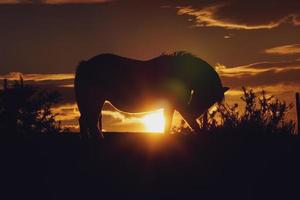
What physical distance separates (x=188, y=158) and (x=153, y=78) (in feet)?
10.2

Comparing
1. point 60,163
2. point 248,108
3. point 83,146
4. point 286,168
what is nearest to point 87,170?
point 60,163

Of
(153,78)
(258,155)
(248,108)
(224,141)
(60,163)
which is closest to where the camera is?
(60,163)

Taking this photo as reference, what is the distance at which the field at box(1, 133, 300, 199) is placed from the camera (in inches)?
315

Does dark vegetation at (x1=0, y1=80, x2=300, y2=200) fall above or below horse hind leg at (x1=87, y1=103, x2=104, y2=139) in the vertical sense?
below

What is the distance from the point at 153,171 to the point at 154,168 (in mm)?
107

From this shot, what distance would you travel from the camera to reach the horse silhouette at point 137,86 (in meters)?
11.5

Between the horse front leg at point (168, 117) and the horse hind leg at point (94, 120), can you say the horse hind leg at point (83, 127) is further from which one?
the horse front leg at point (168, 117)

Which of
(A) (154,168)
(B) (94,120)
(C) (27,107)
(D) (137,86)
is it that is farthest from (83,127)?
(C) (27,107)

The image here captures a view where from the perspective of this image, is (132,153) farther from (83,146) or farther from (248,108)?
(248,108)

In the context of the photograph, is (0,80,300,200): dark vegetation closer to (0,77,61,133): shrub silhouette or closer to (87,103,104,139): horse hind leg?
(87,103,104,139): horse hind leg

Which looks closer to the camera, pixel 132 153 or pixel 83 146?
pixel 132 153

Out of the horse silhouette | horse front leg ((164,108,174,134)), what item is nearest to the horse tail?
the horse silhouette

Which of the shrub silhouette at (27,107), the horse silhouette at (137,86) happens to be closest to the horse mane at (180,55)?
the horse silhouette at (137,86)

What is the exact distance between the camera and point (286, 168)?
8891 mm
